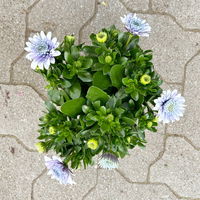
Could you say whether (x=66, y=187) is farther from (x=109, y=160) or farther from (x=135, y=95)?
(x=135, y=95)

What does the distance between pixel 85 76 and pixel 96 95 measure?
7 centimetres

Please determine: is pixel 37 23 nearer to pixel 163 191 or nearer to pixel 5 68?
pixel 5 68

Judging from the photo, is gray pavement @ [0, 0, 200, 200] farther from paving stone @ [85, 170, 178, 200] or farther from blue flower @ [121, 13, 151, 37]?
blue flower @ [121, 13, 151, 37]

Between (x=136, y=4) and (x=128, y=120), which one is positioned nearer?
(x=128, y=120)

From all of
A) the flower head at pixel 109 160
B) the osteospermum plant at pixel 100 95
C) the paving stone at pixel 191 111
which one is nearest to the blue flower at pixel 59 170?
the osteospermum plant at pixel 100 95

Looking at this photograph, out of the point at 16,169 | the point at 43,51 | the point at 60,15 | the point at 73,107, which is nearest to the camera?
the point at 43,51

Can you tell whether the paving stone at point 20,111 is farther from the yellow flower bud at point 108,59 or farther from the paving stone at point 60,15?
the yellow flower bud at point 108,59

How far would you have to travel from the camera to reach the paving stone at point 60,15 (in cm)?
153

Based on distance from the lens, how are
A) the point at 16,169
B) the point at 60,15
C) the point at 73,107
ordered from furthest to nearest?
the point at 16,169 < the point at 60,15 < the point at 73,107

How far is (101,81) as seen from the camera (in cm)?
114

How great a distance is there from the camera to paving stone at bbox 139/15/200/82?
60.7 inches

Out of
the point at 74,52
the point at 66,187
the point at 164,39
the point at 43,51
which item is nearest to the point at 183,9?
the point at 164,39

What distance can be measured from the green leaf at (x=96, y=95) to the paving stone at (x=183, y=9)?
A: 605 mm

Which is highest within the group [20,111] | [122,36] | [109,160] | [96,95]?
[122,36]
